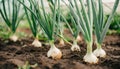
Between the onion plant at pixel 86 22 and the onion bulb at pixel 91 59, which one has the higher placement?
the onion plant at pixel 86 22

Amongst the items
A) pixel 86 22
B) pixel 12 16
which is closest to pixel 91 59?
pixel 86 22

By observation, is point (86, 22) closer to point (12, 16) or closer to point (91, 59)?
point (91, 59)

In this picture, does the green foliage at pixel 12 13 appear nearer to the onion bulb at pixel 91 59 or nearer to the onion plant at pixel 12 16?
the onion plant at pixel 12 16

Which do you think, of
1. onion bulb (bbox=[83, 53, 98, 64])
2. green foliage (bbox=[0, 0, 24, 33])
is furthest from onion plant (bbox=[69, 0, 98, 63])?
green foliage (bbox=[0, 0, 24, 33])

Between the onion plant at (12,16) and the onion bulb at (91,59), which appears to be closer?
the onion bulb at (91,59)

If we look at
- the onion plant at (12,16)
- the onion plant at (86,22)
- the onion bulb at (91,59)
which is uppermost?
the onion plant at (12,16)

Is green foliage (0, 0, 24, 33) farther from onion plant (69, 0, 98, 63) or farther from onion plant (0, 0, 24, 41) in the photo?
onion plant (69, 0, 98, 63)

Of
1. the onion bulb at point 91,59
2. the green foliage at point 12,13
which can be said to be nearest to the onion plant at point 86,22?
the onion bulb at point 91,59

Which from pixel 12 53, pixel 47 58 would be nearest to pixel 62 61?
pixel 47 58

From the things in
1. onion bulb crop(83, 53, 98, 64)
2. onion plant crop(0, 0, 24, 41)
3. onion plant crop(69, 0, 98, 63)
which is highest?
onion plant crop(0, 0, 24, 41)

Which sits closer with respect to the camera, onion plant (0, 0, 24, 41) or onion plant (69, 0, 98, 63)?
onion plant (69, 0, 98, 63)

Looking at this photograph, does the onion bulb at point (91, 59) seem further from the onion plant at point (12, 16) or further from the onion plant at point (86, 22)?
the onion plant at point (12, 16)

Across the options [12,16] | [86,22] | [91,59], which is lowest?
A: [91,59]

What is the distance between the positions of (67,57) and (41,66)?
277mm
